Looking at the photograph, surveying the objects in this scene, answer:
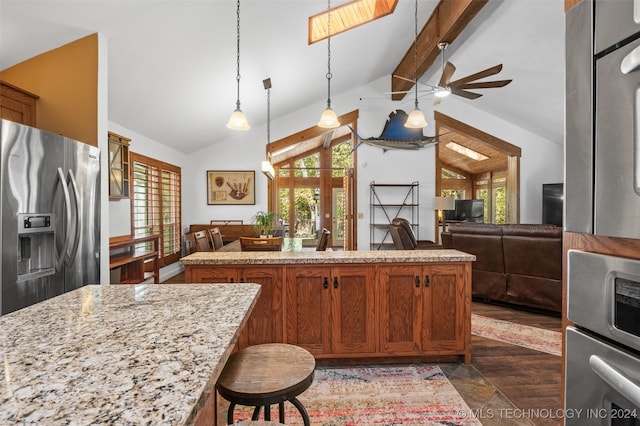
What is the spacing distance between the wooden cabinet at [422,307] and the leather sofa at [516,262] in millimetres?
1820

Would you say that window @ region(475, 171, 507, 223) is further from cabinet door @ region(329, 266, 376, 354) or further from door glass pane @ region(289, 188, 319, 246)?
cabinet door @ region(329, 266, 376, 354)

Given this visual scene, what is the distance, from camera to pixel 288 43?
12.5 ft

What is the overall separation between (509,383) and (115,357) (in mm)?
2524

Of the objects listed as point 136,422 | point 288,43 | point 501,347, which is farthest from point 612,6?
point 288,43

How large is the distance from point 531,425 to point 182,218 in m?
6.40

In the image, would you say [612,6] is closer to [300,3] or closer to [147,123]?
[300,3]

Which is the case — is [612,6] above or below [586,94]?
above

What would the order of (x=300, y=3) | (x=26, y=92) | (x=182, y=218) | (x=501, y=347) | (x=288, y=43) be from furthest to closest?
(x=182, y=218), (x=288, y=43), (x=300, y=3), (x=501, y=347), (x=26, y=92)

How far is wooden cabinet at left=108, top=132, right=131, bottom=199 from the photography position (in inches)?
146

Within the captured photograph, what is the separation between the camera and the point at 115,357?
26.1 inches

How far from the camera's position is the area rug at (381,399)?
1.85 meters

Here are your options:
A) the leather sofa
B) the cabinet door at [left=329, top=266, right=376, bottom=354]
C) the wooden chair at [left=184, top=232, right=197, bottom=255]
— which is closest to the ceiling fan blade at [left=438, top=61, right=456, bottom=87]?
the leather sofa

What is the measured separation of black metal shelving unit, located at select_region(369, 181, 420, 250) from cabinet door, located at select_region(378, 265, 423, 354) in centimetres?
434

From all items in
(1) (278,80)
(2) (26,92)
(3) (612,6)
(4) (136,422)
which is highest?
(1) (278,80)
